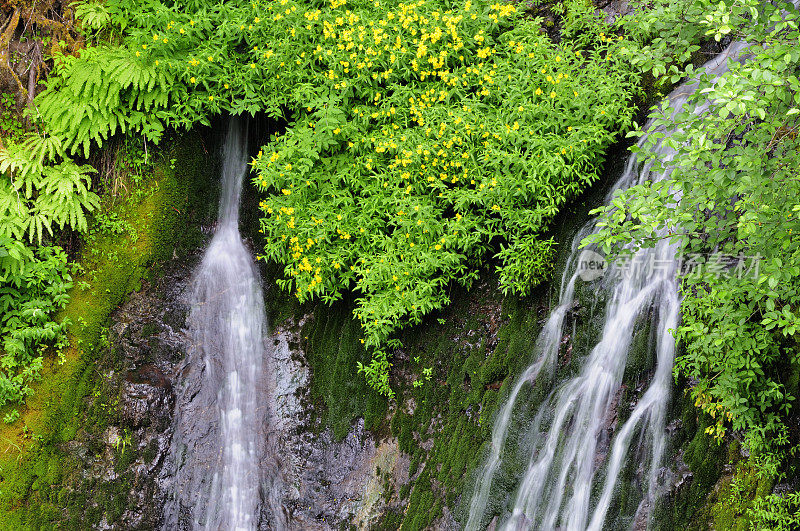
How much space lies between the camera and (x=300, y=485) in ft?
22.2

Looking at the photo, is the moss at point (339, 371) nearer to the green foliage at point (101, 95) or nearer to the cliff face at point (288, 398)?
the cliff face at point (288, 398)

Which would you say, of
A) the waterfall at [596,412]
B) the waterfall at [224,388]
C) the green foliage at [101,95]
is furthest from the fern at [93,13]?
the waterfall at [596,412]

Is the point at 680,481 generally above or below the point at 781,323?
below

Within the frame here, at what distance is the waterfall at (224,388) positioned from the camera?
686 cm

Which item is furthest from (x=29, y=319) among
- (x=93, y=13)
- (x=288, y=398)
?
(x=93, y=13)

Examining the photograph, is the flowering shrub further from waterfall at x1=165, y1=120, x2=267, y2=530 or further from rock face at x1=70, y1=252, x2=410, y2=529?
waterfall at x1=165, y1=120, x2=267, y2=530

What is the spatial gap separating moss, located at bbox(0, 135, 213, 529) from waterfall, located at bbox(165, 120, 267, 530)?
46cm

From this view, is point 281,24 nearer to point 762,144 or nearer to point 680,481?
point 762,144

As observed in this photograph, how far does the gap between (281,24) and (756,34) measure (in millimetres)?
4597

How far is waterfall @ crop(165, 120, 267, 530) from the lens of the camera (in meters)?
6.86

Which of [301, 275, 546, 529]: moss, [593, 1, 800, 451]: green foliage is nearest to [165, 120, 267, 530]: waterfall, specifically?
[301, 275, 546, 529]: moss

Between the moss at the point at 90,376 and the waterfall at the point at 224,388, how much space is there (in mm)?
458

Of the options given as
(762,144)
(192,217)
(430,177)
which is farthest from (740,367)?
(192,217)

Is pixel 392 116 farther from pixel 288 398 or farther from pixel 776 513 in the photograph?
pixel 776 513
